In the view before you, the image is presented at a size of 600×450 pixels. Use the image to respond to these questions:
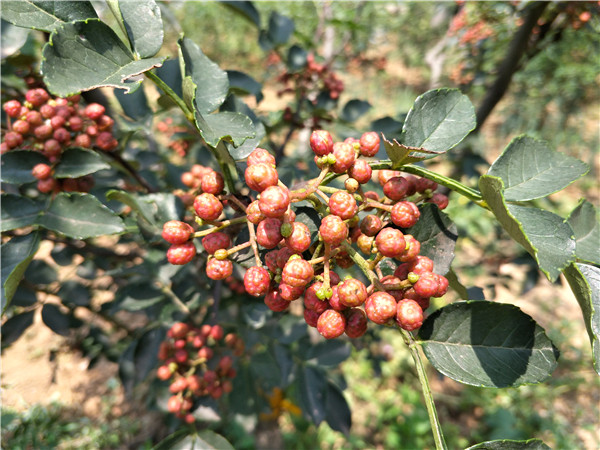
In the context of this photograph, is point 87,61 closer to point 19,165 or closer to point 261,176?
point 261,176

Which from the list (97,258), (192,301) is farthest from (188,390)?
(97,258)

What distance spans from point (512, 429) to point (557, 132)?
222 inches

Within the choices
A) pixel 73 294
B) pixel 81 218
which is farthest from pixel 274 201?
pixel 73 294

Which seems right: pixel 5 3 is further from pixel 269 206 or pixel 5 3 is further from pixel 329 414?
pixel 329 414

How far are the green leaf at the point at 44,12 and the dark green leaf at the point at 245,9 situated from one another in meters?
0.75

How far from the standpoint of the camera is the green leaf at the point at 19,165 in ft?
3.19

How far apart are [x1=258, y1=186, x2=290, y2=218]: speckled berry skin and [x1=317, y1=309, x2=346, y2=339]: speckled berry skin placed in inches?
8.1

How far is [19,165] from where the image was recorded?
99 centimetres

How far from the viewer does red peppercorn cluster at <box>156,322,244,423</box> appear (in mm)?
1252

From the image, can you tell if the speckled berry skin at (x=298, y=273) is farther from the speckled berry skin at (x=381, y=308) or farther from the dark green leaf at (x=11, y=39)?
the dark green leaf at (x=11, y=39)

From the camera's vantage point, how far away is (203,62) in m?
0.81

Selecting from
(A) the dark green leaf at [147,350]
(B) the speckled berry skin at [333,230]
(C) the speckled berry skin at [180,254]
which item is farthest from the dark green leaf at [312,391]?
(B) the speckled berry skin at [333,230]

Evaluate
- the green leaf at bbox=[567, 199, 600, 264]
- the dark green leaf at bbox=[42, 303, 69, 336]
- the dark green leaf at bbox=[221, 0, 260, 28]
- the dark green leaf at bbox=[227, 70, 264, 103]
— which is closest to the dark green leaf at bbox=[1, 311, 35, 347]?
the dark green leaf at bbox=[42, 303, 69, 336]

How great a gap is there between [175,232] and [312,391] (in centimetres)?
98
